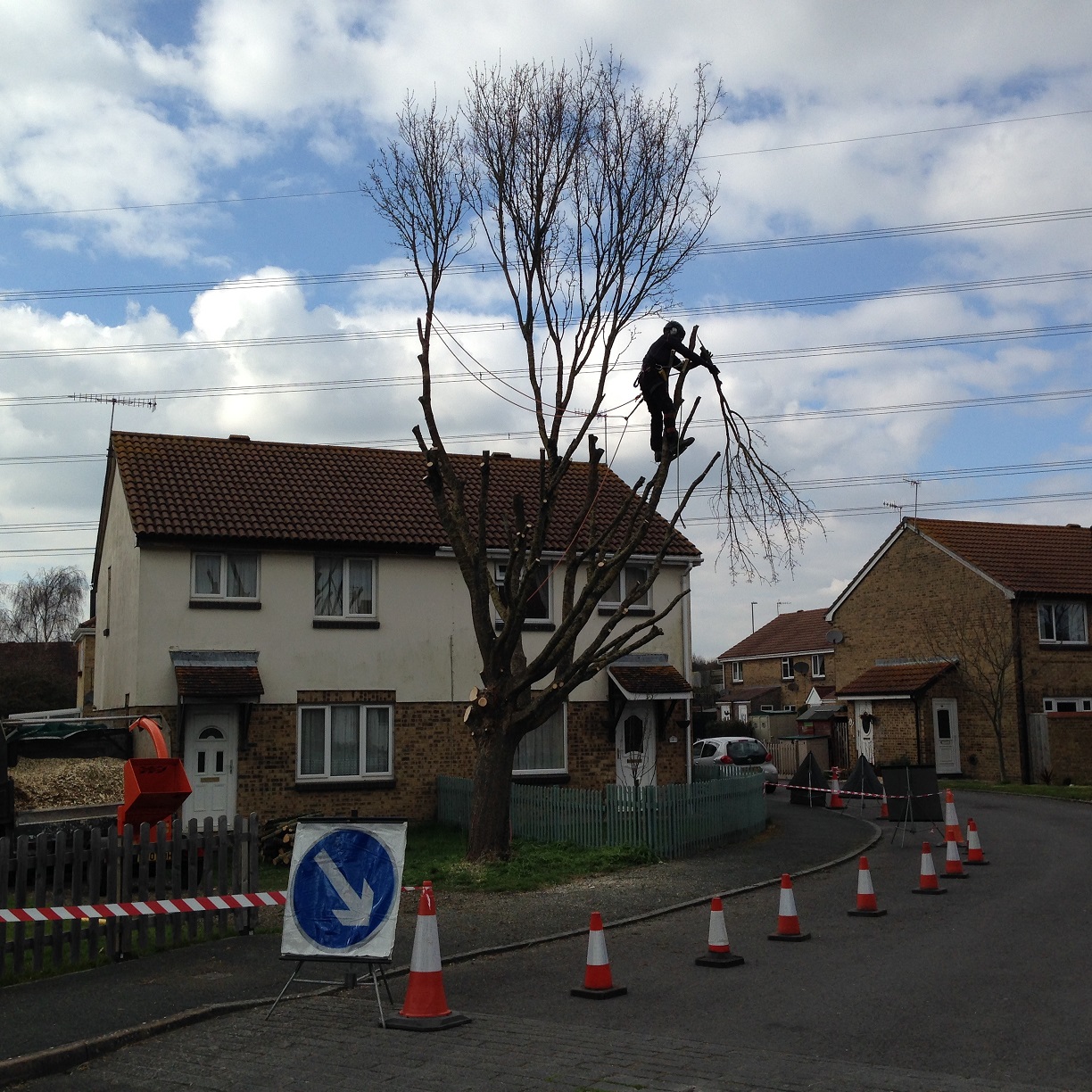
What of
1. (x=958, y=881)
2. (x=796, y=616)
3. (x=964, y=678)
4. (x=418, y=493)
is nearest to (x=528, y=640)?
(x=418, y=493)

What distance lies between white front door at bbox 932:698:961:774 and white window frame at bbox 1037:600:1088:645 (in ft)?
10.9

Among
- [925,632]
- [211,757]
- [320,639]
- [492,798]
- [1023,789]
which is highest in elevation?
[925,632]

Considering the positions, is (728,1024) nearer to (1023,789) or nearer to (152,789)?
(152,789)

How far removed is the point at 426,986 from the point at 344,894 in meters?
1.03

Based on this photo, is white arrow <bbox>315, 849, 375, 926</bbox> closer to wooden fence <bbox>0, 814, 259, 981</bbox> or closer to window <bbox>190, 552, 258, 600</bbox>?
wooden fence <bbox>0, 814, 259, 981</bbox>

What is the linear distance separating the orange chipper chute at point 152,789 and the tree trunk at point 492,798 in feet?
15.7

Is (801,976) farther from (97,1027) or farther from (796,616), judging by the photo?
(796,616)

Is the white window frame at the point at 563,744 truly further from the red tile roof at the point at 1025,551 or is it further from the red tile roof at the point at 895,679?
the red tile roof at the point at 1025,551

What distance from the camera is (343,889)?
928cm

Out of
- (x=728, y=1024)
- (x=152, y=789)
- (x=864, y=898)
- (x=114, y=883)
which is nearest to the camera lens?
(x=728, y=1024)

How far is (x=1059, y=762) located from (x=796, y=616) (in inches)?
1437

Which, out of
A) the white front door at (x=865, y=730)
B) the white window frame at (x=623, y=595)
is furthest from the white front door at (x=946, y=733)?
the white window frame at (x=623, y=595)

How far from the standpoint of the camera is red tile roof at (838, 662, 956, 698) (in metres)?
36.9

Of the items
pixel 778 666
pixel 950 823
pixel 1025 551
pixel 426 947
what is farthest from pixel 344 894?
pixel 778 666
